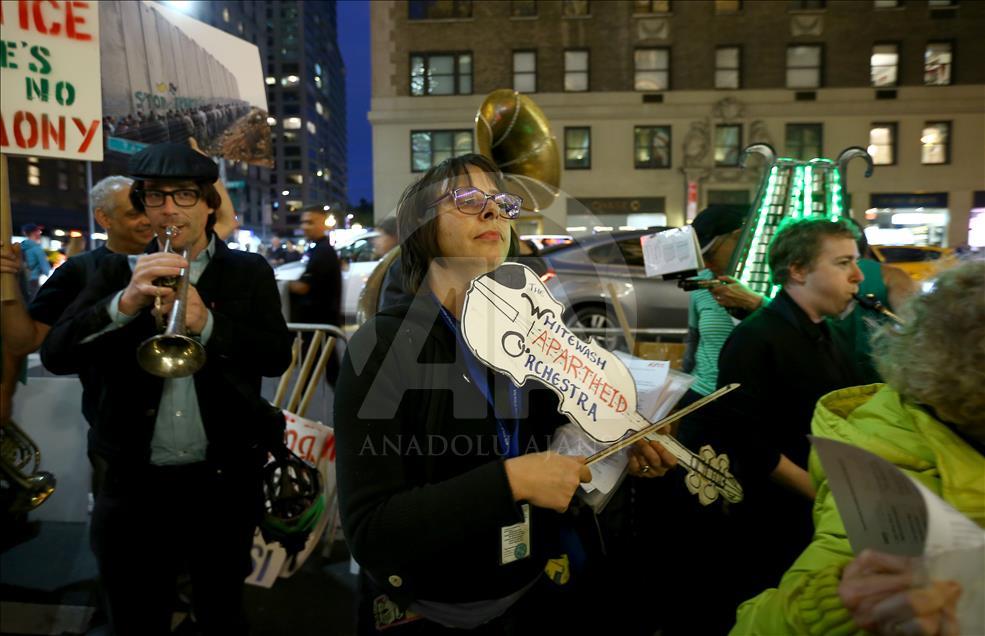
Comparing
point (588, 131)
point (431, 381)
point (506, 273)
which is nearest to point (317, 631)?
point (431, 381)

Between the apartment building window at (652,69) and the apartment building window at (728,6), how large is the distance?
81.3 inches

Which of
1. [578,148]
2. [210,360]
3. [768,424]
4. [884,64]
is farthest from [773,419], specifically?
[884,64]

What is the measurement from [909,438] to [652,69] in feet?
72.2

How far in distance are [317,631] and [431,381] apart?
2.32 m

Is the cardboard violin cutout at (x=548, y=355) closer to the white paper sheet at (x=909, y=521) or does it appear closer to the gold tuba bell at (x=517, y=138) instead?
the white paper sheet at (x=909, y=521)

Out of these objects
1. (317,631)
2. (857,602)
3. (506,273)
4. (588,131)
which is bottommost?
(317,631)

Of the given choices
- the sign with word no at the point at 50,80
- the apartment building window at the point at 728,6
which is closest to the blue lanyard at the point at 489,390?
the sign with word no at the point at 50,80

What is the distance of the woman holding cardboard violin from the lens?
114cm

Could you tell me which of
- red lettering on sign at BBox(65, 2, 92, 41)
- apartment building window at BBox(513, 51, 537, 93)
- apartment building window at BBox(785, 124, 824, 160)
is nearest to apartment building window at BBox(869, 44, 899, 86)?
apartment building window at BBox(785, 124, 824, 160)

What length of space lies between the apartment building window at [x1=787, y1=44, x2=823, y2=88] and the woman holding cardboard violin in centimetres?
2287

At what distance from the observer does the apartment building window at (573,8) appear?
20.7 m

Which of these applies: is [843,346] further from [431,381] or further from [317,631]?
[317,631]

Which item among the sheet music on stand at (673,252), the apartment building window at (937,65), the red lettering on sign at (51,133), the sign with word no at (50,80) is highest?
the apartment building window at (937,65)

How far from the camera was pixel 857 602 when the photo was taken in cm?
93
